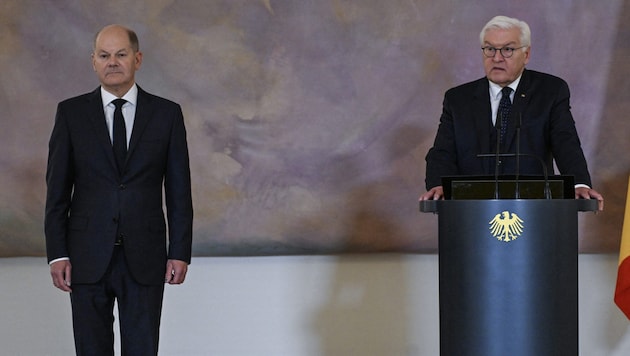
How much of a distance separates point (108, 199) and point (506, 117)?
5.28 feet

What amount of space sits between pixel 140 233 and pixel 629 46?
3.03 m

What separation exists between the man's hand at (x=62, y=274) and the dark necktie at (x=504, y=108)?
69.8 inches

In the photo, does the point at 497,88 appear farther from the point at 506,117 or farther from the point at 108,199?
the point at 108,199

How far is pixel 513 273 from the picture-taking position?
3.49 metres

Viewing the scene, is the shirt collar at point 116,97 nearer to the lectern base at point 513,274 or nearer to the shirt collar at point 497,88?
the lectern base at point 513,274

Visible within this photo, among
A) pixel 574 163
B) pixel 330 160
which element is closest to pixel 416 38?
pixel 330 160

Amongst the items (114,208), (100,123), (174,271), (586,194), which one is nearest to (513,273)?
(586,194)

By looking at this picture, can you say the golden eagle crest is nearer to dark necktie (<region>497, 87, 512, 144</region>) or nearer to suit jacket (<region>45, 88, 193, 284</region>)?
dark necktie (<region>497, 87, 512, 144</region>)

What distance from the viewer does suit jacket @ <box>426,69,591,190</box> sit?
430 cm

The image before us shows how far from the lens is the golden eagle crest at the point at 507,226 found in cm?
347

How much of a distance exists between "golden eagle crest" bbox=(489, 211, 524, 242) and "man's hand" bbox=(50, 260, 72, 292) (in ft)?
5.18

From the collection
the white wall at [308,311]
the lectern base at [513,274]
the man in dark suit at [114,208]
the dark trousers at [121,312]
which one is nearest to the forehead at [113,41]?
the man in dark suit at [114,208]

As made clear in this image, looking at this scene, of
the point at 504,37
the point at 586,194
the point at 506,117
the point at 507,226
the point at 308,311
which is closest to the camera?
the point at 507,226

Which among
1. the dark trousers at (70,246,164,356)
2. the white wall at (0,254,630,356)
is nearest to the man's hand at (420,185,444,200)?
the dark trousers at (70,246,164,356)
